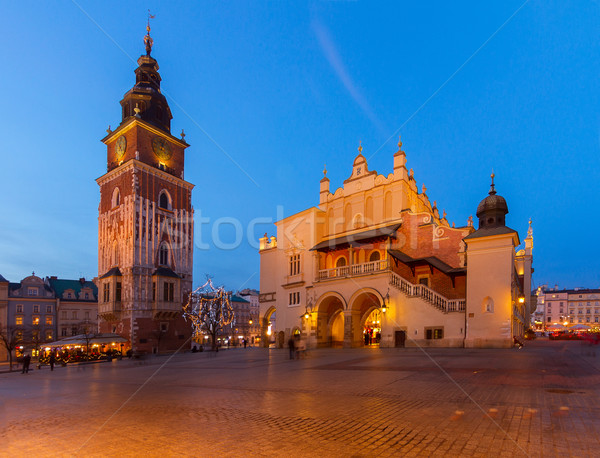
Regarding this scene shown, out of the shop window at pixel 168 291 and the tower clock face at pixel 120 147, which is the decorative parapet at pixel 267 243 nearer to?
the shop window at pixel 168 291

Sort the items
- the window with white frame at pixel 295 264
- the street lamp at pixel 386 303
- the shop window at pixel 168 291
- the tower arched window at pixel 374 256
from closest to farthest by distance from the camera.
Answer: the street lamp at pixel 386 303 → the tower arched window at pixel 374 256 → the window with white frame at pixel 295 264 → the shop window at pixel 168 291

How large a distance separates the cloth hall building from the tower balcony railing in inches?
3.6

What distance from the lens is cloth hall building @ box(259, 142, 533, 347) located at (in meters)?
26.8

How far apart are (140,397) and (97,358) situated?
99.1 feet

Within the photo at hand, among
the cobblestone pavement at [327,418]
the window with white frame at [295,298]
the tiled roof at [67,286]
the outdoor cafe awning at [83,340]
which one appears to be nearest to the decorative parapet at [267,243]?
the window with white frame at [295,298]

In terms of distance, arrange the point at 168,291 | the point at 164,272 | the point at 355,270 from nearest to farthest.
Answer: the point at 355,270 < the point at 164,272 < the point at 168,291

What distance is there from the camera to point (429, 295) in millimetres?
28734

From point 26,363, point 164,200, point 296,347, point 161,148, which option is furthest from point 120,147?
point 296,347

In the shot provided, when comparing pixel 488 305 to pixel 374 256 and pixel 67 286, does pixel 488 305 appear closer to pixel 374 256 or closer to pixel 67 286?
pixel 374 256

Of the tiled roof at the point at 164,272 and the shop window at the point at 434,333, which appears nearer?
the shop window at the point at 434,333

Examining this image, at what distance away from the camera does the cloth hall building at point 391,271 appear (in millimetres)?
26766

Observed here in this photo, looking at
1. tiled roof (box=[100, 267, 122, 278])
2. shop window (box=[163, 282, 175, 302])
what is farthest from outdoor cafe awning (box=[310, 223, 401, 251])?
tiled roof (box=[100, 267, 122, 278])

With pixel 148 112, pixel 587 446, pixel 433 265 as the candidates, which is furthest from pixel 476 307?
pixel 148 112

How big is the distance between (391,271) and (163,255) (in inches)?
1250
